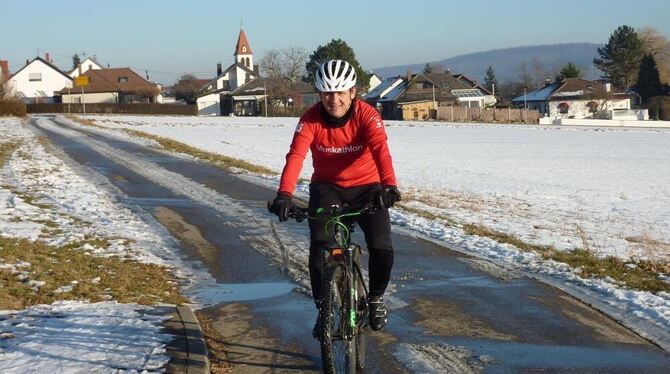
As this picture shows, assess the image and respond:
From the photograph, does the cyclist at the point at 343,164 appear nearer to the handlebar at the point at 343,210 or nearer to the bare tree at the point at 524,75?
the handlebar at the point at 343,210

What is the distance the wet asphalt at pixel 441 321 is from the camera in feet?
17.6

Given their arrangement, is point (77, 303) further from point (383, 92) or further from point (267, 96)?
point (383, 92)

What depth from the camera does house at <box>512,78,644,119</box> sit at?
10050cm

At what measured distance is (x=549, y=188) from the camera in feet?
70.6

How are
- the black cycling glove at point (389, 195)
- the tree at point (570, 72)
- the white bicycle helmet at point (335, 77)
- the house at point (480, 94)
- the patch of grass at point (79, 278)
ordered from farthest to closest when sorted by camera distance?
the tree at point (570, 72)
the house at point (480, 94)
the patch of grass at point (79, 278)
the white bicycle helmet at point (335, 77)
the black cycling glove at point (389, 195)

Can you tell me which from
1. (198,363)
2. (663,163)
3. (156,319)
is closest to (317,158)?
(198,363)

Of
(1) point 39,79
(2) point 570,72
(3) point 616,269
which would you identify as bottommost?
(3) point 616,269

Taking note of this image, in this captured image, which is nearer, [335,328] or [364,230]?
[335,328]

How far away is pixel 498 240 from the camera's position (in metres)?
10.6

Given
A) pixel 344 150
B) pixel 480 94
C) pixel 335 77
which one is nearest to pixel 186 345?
pixel 344 150

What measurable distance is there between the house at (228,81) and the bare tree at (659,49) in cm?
5723

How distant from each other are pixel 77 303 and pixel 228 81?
5065 inches

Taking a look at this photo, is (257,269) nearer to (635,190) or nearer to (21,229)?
(21,229)

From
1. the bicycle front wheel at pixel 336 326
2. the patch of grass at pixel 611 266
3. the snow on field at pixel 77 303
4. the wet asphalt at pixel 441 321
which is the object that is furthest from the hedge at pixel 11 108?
the bicycle front wheel at pixel 336 326
